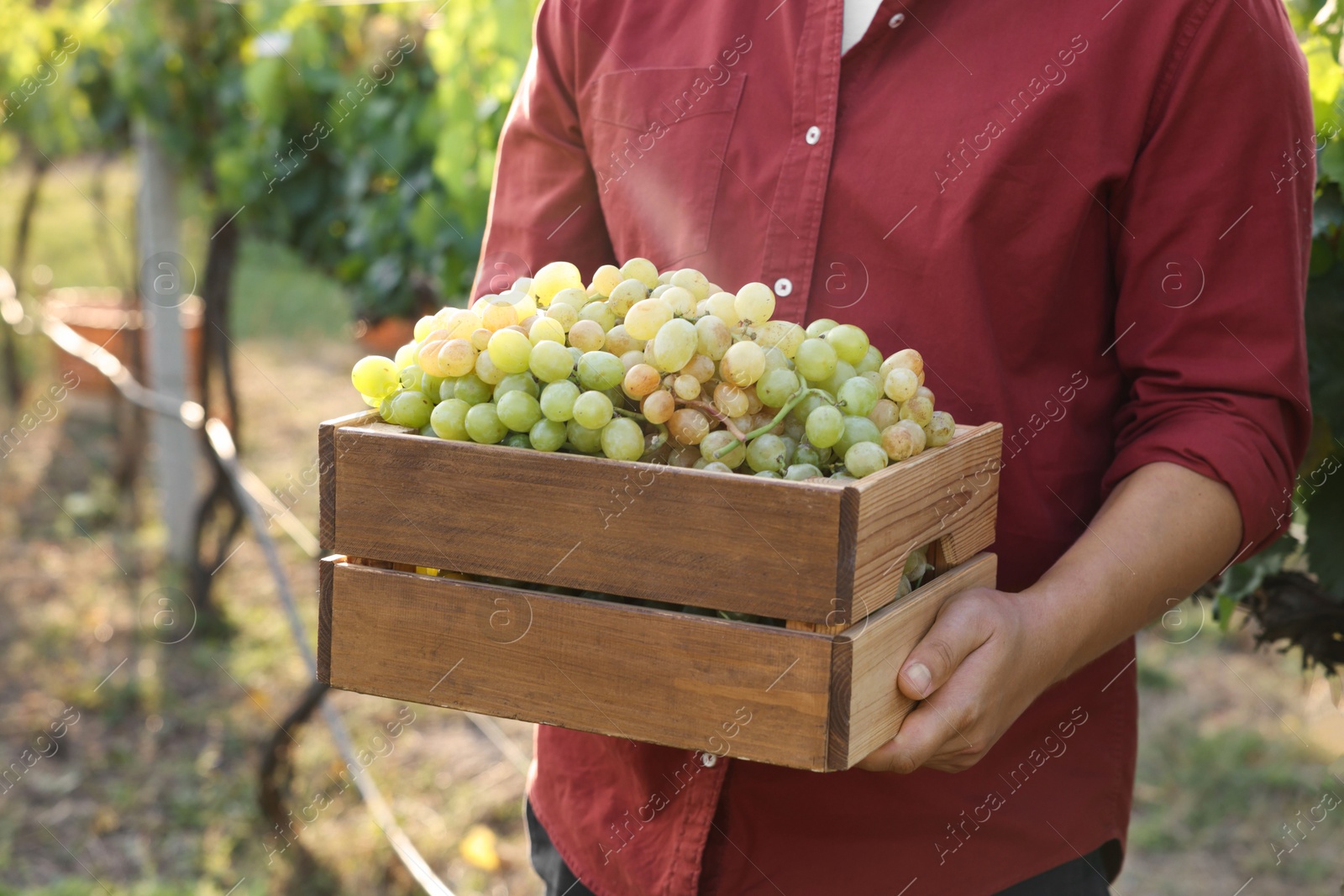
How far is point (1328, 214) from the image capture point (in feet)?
5.91

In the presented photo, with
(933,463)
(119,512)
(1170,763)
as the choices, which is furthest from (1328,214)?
(119,512)

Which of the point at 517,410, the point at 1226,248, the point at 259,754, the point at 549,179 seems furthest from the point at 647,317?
the point at 259,754

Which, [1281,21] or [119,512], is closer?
[1281,21]

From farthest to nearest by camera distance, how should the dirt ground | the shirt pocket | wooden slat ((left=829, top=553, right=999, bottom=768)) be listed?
1. the dirt ground
2. the shirt pocket
3. wooden slat ((left=829, top=553, right=999, bottom=768))

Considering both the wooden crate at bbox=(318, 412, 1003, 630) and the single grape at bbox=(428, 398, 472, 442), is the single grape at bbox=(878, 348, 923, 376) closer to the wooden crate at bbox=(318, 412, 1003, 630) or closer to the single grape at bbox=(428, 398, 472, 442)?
the wooden crate at bbox=(318, 412, 1003, 630)

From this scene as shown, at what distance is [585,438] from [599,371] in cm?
6

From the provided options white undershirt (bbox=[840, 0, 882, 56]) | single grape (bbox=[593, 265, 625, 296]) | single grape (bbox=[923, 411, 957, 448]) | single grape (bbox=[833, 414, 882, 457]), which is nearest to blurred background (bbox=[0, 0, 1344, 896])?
white undershirt (bbox=[840, 0, 882, 56])

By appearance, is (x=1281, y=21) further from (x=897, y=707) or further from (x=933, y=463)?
(x=897, y=707)

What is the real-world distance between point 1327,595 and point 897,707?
115 centimetres

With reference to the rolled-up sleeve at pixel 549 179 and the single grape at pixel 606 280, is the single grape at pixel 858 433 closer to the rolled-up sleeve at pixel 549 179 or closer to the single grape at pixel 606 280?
the single grape at pixel 606 280

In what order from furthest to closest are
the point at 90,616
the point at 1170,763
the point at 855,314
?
the point at 90,616 < the point at 1170,763 < the point at 855,314

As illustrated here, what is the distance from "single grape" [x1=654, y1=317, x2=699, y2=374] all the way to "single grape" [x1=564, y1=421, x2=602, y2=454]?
88 millimetres

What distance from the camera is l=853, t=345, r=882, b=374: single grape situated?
1170 millimetres

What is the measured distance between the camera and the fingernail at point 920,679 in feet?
3.51
